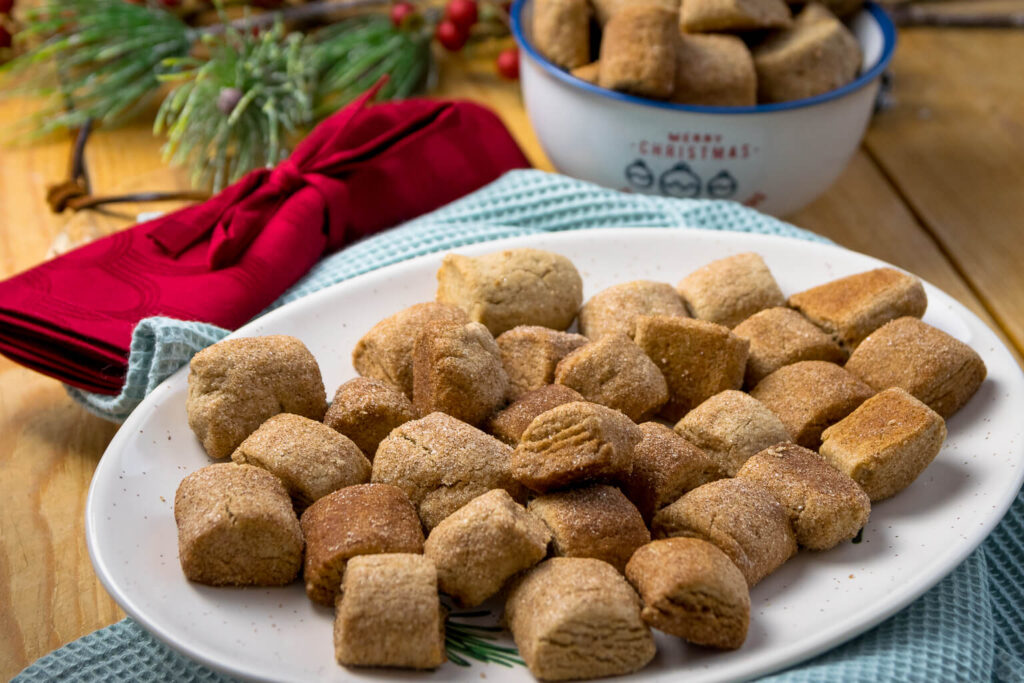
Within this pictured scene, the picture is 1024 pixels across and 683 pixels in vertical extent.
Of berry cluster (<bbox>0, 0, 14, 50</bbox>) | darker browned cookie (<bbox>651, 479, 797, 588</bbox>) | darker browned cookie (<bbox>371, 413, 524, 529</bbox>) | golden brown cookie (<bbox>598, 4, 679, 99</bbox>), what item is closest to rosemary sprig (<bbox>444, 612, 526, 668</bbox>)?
darker browned cookie (<bbox>371, 413, 524, 529</bbox>)

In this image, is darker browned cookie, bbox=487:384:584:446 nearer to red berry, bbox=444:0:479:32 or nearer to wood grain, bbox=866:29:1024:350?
→ wood grain, bbox=866:29:1024:350

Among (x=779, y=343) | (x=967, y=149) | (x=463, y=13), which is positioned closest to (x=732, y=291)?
(x=779, y=343)

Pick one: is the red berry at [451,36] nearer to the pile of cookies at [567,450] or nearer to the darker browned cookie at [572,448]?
the pile of cookies at [567,450]

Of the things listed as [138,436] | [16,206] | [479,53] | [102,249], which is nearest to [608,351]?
[138,436]

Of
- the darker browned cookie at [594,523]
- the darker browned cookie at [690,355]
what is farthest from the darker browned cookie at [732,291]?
the darker browned cookie at [594,523]

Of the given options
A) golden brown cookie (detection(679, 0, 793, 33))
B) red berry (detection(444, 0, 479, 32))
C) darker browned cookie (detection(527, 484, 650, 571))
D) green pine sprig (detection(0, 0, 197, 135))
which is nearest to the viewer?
darker browned cookie (detection(527, 484, 650, 571))

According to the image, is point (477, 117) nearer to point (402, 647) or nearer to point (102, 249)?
point (102, 249)
